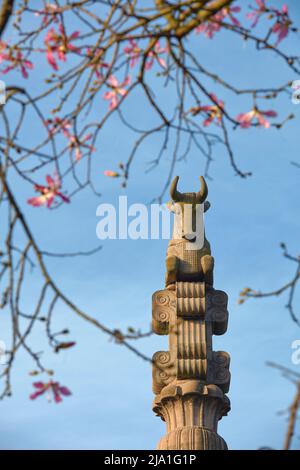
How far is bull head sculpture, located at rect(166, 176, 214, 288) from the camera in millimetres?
13867

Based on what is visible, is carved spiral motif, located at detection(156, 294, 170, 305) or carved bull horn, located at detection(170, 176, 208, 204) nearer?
carved spiral motif, located at detection(156, 294, 170, 305)

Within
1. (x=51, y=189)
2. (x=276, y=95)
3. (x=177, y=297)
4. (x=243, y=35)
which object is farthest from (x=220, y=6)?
(x=177, y=297)

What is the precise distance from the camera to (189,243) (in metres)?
14.0

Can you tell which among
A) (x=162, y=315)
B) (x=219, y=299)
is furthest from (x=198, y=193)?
(x=162, y=315)

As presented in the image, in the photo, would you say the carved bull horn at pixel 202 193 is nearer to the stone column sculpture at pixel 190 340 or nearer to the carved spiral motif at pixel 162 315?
the stone column sculpture at pixel 190 340

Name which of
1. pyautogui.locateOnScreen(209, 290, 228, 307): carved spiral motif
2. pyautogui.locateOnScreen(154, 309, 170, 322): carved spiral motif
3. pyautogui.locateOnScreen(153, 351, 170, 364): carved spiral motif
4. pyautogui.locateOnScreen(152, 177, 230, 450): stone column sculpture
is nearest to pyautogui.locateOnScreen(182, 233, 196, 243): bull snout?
pyautogui.locateOnScreen(152, 177, 230, 450): stone column sculpture

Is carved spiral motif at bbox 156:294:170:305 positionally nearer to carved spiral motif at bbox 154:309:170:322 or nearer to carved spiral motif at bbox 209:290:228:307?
carved spiral motif at bbox 154:309:170:322

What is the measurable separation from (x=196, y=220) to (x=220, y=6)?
7.95m

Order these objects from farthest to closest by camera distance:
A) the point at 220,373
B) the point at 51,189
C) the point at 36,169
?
1. the point at 220,373
2. the point at 51,189
3. the point at 36,169

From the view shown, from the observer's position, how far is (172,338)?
44.5 ft

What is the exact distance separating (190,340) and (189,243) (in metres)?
1.55

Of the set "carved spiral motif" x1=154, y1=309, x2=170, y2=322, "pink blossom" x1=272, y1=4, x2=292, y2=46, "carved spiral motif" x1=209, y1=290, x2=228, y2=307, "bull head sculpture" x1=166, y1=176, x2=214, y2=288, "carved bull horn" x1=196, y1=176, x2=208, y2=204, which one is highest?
"carved bull horn" x1=196, y1=176, x2=208, y2=204

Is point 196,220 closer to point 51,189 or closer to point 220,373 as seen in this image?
point 220,373

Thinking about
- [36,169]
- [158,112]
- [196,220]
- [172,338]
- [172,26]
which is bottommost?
[36,169]
